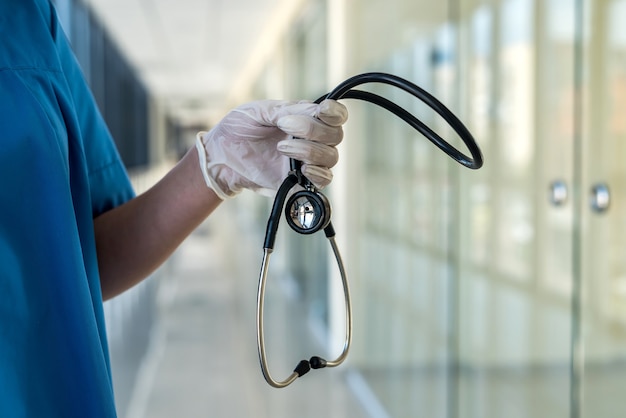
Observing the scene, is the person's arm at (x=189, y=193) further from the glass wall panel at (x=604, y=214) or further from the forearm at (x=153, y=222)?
the glass wall panel at (x=604, y=214)

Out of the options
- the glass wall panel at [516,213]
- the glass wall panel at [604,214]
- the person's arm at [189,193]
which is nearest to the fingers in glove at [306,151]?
the person's arm at [189,193]

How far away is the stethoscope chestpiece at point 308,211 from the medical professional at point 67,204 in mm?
37

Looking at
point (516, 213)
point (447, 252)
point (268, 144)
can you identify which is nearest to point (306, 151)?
point (268, 144)

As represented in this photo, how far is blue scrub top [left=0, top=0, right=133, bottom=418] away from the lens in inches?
27.2

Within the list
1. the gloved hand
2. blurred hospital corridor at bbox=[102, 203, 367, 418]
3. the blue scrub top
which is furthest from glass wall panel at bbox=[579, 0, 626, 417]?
blurred hospital corridor at bbox=[102, 203, 367, 418]

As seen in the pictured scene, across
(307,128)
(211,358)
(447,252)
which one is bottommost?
(211,358)

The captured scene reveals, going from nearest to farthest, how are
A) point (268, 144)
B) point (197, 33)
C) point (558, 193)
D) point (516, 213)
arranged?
1. point (268, 144)
2. point (558, 193)
3. point (516, 213)
4. point (197, 33)

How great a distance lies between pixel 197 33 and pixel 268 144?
230 inches

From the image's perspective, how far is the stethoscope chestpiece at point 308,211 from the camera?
24.4 inches

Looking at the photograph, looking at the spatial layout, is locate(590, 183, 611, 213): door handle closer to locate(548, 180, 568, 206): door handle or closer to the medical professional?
locate(548, 180, 568, 206): door handle

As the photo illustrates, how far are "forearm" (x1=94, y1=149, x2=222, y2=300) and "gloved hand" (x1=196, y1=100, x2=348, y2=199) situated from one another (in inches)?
1.2

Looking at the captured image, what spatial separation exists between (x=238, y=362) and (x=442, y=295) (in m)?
1.42

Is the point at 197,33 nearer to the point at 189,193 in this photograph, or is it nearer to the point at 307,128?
the point at 189,193

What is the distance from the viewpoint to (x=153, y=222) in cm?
88
